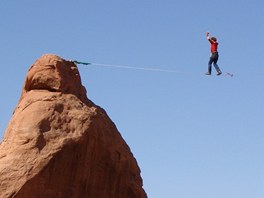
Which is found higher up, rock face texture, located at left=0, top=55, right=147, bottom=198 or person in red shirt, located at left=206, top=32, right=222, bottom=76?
person in red shirt, located at left=206, top=32, right=222, bottom=76

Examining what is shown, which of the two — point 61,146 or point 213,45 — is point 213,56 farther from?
point 61,146

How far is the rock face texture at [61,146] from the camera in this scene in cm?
2572

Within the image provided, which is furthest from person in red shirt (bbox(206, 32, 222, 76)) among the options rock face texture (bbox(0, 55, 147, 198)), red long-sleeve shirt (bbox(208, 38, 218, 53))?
rock face texture (bbox(0, 55, 147, 198))

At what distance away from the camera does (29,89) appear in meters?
29.3

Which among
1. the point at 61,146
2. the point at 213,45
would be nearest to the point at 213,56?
the point at 213,45

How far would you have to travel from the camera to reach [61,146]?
87.5ft

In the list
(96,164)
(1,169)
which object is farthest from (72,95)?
(1,169)

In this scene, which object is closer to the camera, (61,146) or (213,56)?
(61,146)

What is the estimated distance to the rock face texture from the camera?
84.4 ft

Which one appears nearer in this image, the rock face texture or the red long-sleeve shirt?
the rock face texture

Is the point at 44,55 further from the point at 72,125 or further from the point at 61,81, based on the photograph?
the point at 72,125

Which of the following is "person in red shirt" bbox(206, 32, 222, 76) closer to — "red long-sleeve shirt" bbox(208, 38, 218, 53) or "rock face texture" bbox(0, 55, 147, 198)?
"red long-sleeve shirt" bbox(208, 38, 218, 53)

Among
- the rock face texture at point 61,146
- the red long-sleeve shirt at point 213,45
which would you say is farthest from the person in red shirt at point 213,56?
the rock face texture at point 61,146

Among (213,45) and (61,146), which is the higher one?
Answer: (213,45)
